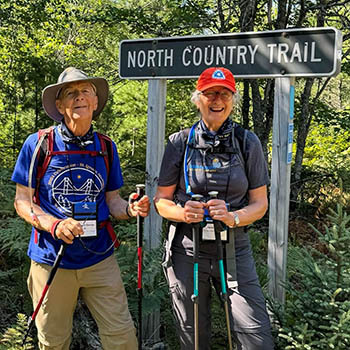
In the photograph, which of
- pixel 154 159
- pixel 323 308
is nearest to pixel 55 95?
pixel 154 159

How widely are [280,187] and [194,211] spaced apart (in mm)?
1128

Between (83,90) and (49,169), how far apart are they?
1.75 ft

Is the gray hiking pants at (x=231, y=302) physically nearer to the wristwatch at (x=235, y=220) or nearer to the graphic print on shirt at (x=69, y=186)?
the wristwatch at (x=235, y=220)

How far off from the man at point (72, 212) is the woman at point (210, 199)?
0.94ft

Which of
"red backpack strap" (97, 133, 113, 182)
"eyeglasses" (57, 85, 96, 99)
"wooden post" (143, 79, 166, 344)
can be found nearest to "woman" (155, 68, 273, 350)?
"red backpack strap" (97, 133, 113, 182)

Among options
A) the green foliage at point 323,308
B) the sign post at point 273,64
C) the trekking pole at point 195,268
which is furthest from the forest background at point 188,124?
the trekking pole at point 195,268

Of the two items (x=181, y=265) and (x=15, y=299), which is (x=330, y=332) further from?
(x=15, y=299)

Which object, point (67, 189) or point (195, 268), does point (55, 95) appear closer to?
point (67, 189)

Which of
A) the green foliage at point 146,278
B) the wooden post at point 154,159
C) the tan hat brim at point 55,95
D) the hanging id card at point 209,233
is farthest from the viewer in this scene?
the wooden post at point 154,159

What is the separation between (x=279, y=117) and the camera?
3.41m

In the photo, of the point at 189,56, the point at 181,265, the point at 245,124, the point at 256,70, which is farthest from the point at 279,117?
the point at 245,124

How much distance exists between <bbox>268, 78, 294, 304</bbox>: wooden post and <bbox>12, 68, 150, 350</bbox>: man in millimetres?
1084

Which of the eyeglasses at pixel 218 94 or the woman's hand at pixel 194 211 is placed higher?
the eyeglasses at pixel 218 94

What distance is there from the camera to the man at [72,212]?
2.80m
